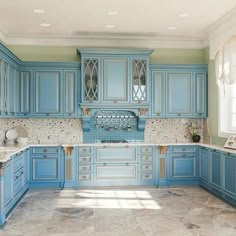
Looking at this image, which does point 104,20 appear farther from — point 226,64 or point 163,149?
point 163,149

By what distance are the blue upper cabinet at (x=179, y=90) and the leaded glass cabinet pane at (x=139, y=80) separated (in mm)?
192

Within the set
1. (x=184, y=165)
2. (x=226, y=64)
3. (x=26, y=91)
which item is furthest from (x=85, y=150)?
(x=226, y=64)

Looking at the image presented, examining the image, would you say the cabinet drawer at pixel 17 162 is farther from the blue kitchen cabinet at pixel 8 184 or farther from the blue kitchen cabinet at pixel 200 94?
the blue kitchen cabinet at pixel 200 94

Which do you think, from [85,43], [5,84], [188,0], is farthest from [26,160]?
[188,0]

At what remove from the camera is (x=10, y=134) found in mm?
6160

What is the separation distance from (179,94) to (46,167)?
9.21 ft

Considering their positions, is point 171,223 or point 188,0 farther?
point 188,0

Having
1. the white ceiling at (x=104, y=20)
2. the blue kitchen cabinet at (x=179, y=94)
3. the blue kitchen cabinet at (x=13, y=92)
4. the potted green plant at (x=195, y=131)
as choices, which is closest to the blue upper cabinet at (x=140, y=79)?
the blue kitchen cabinet at (x=179, y=94)

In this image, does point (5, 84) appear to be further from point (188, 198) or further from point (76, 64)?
point (188, 198)

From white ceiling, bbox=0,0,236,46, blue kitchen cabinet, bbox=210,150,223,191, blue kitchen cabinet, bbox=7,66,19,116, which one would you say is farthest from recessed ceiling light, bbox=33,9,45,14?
blue kitchen cabinet, bbox=210,150,223,191

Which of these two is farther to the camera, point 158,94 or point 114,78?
point 158,94

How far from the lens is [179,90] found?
643cm

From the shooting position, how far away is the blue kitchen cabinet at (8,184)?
418cm

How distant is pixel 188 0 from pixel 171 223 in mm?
2892
